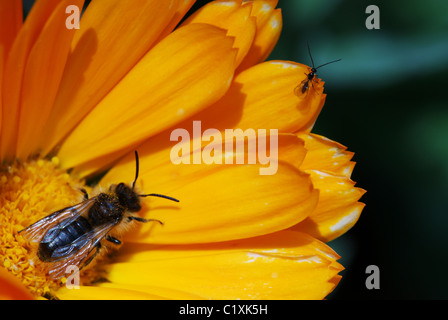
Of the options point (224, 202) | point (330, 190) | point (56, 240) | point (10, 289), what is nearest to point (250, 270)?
point (224, 202)

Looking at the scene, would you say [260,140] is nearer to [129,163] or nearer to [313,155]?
[313,155]

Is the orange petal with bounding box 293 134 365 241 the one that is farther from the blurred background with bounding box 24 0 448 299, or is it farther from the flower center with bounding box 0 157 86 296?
the flower center with bounding box 0 157 86 296

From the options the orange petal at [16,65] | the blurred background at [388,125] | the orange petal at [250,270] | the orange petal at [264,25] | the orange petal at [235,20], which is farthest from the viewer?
the blurred background at [388,125]

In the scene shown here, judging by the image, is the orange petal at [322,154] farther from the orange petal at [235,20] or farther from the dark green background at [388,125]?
the dark green background at [388,125]

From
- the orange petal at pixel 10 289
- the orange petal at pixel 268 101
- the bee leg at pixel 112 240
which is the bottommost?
the bee leg at pixel 112 240

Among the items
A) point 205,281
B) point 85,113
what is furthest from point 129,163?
point 205,281

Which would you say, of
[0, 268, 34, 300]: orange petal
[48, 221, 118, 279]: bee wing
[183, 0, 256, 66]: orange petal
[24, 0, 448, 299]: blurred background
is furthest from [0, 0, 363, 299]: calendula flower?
[24, 0, 448, 299]: blurred background

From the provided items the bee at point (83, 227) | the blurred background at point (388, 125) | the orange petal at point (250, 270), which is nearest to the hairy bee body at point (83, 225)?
the bee at point (83, 227)
